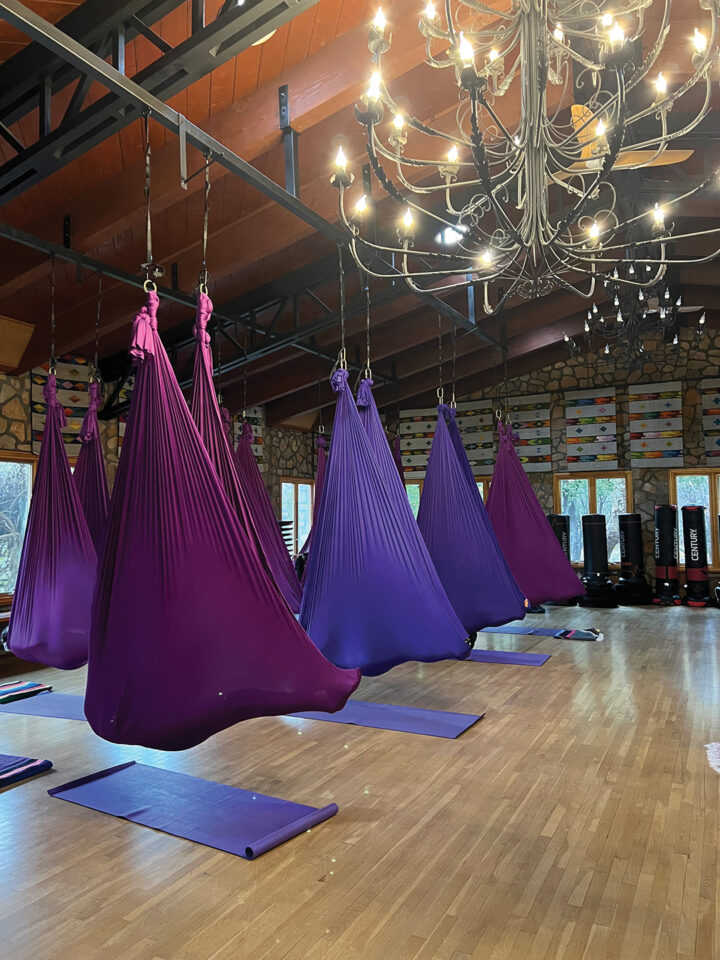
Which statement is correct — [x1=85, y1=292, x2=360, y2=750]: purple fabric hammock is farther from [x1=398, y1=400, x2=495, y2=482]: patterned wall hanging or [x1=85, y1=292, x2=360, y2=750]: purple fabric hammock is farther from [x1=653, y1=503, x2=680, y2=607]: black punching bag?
[x1=398, y1=400, x2=495, y2=482]: patterned wall hanging

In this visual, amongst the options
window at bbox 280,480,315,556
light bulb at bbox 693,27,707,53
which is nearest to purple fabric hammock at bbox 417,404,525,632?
light bulb at bbox 693,27,707,53

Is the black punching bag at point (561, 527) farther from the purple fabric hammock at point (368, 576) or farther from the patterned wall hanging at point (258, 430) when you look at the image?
the purple fabric hammock at point (368, 576)

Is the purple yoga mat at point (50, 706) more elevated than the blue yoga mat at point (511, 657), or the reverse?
the blue yoga mat at point (511, 657)

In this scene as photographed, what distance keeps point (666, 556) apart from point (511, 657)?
3.55 m

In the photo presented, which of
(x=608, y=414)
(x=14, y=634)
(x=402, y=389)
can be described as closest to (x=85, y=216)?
(x=14, y=634)

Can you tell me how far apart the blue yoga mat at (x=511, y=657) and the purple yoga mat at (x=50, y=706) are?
278cm

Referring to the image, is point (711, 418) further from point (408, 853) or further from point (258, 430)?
point (408, 853)

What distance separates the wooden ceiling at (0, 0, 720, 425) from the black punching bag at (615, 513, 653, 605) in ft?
9.18

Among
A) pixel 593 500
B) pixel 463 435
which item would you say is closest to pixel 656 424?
pixel 593 500

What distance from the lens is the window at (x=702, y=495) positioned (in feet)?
27.1

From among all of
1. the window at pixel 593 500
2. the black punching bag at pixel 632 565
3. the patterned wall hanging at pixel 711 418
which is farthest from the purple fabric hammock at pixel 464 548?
the patterned wall hanging at pixel 711 418

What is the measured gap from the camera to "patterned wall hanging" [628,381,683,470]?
8.43 meters


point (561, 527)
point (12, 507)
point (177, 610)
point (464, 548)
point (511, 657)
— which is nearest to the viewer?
point (177, 610)

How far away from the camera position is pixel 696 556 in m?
7.82
